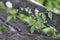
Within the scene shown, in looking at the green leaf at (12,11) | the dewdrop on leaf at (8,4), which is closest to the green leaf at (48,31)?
the green leaf at (12,11)

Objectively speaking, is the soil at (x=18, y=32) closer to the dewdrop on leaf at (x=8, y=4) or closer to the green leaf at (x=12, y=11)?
the green leaf at (x=12, y=11)

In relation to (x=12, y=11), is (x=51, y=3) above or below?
above

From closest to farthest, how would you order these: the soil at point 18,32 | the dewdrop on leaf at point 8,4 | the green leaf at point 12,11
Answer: the soil at point 18,32 < the green leaf at point 12,11 < the dewdrop on leaf at point 8,4

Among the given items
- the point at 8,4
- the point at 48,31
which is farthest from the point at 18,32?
Answer: the point at 8,4

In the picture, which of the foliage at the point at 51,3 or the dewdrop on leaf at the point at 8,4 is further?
the dewdrop on leaf at the point at 8,4

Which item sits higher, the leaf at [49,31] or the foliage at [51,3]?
the foliage at [51,3]

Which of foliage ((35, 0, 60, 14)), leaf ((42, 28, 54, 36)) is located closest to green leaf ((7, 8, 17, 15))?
foliage ((35, 0, 60, 14))

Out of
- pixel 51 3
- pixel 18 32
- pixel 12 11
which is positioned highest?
pixel 51 3

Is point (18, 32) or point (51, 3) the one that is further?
point (51, 3)

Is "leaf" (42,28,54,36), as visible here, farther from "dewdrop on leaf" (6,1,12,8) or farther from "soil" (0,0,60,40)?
"dewdrop on leaf" (6,1,12,8)

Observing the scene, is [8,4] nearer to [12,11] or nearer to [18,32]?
[12,11]

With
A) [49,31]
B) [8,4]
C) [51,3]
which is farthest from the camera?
[8,4]

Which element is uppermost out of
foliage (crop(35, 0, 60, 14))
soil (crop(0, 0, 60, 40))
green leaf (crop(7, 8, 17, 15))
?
foliage (crop(35, 0, 60, 14))
